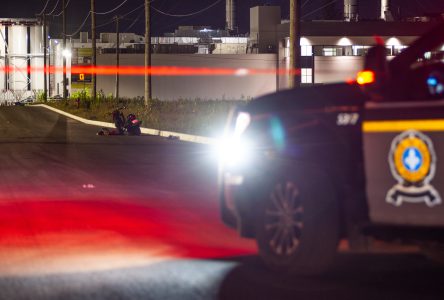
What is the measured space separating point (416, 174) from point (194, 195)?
818 centimetres

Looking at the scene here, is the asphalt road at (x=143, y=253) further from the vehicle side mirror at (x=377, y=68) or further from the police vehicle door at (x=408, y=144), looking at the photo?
the vehicle side mirror at (x=377, y=68)

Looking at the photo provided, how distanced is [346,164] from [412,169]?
68 centimetres

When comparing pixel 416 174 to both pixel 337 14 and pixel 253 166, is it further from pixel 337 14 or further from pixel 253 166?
pixel 337 14

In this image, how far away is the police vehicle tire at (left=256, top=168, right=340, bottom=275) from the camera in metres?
8.05

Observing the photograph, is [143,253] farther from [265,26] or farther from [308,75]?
[265,26]

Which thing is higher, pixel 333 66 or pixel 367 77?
pixel 333 66

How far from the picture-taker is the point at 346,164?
8016 millimetres

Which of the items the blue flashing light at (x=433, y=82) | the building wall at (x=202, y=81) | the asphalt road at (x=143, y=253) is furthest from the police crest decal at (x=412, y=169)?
the building wall at (x=202, y=81)

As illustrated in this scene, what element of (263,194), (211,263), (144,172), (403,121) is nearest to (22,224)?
(211,263)

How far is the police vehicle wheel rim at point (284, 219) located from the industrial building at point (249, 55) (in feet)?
254

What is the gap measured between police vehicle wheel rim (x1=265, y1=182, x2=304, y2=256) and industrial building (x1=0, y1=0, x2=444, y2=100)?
254 ft

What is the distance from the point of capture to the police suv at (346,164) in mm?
7496

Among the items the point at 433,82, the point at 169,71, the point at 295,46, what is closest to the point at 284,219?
the point at 433,82

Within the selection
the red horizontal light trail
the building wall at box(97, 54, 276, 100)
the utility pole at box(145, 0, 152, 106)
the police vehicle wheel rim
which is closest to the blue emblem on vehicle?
the police vehicle wheel rim
